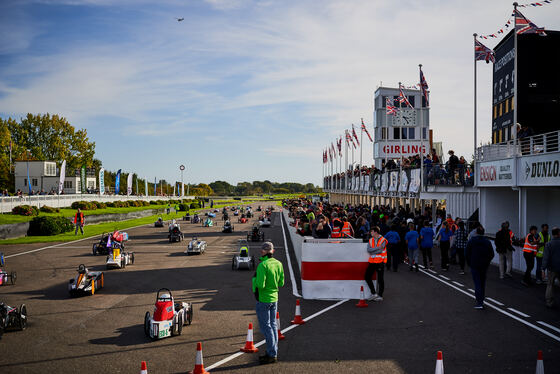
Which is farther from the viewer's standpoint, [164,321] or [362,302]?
[362,302]

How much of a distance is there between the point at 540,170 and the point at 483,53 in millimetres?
7800

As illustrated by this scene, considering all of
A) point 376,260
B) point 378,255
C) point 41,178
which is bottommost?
point 376,260

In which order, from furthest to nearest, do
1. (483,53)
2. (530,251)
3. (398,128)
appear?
(398,128) < (483,53) < (530,251)

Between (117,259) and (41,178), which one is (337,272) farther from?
(41,178)

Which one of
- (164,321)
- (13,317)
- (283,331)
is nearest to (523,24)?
(283,331)

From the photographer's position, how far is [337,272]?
13688mm

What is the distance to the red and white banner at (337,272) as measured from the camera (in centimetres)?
1366

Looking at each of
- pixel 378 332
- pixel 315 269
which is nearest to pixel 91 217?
pixel 315 269

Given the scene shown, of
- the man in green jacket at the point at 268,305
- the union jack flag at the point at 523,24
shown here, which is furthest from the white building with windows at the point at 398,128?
the man in green jacket at the point at 268,305

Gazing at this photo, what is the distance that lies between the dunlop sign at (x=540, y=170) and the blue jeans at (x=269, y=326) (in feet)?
43.3

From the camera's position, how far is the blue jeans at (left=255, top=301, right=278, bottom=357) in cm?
826

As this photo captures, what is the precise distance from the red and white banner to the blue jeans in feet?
17.7

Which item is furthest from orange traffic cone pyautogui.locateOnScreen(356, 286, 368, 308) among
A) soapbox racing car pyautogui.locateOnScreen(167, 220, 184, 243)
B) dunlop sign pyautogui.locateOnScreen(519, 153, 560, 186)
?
soapbox racing car pyautogui.locateOnScreen(167, 220, 184, 243)

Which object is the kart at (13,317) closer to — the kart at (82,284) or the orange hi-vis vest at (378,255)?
the kart at (82,284)
